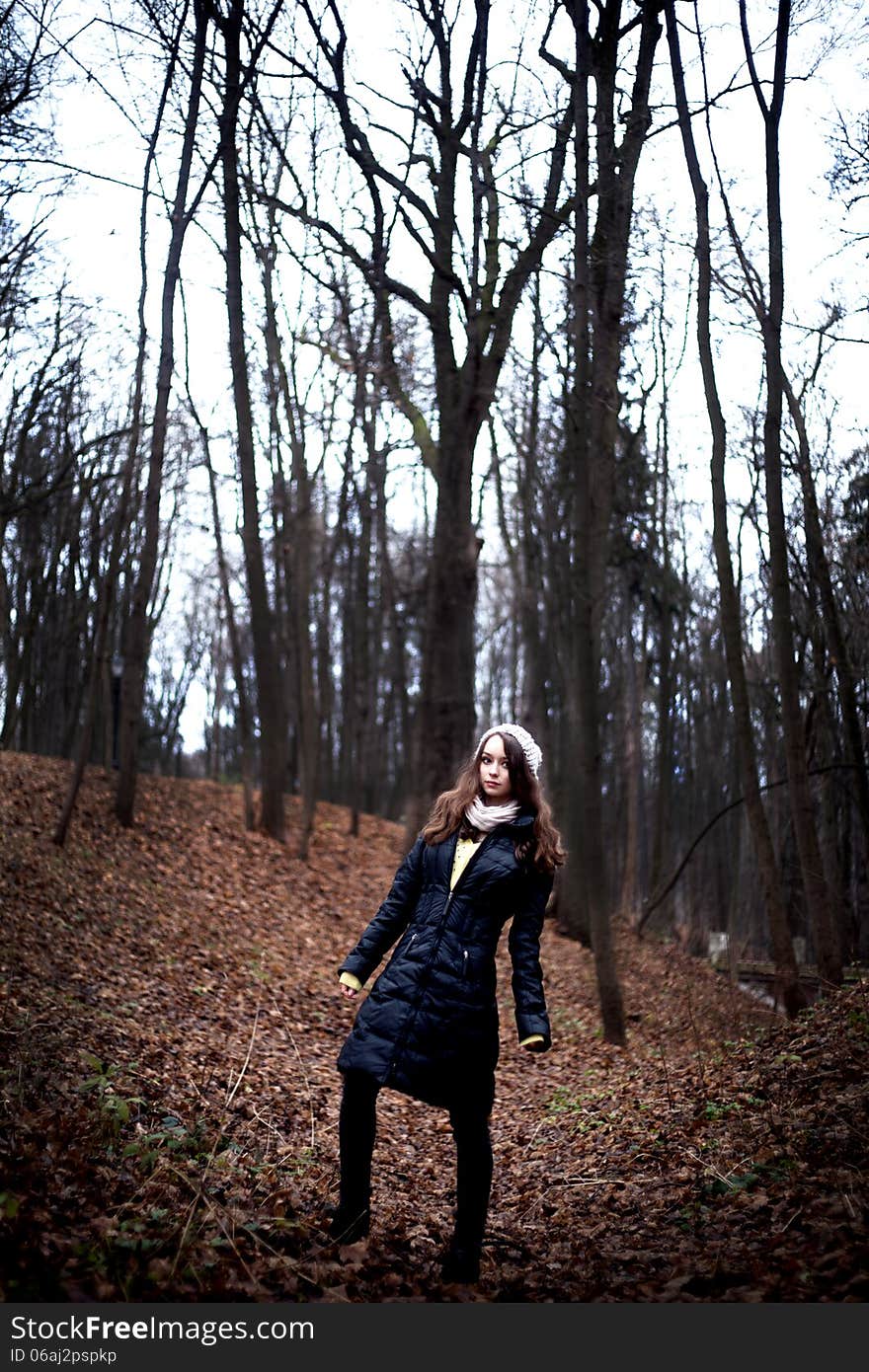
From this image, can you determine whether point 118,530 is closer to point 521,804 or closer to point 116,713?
point 116,713

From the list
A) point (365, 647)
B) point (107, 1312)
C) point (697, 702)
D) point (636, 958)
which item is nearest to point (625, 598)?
point (697, 702)

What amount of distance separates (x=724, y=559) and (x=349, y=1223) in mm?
6908

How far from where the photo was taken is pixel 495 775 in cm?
457

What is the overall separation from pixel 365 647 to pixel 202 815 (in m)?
6.84

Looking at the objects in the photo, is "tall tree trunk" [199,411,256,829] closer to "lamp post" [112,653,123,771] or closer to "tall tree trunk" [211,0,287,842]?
"tall tree trunk" [211,0,287,842]

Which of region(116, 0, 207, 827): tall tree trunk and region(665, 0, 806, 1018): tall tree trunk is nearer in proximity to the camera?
region(665, 0, 806, 1018): tall tree trunk

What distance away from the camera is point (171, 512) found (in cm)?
2272

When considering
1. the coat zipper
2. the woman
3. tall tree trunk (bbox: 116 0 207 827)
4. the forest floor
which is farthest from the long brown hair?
tall tree trunk (bbox: 116 0 207 827)

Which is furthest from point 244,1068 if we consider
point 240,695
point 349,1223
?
point 240,695

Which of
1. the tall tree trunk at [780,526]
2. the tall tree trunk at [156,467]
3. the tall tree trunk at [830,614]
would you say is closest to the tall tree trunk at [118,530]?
the tall tree trunk at [156,467]

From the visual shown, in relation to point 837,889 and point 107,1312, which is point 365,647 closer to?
point 837,889

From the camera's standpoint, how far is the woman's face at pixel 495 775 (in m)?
4.57

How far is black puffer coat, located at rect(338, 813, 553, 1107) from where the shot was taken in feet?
13.8

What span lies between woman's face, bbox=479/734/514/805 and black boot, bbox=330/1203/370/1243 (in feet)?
5.47
